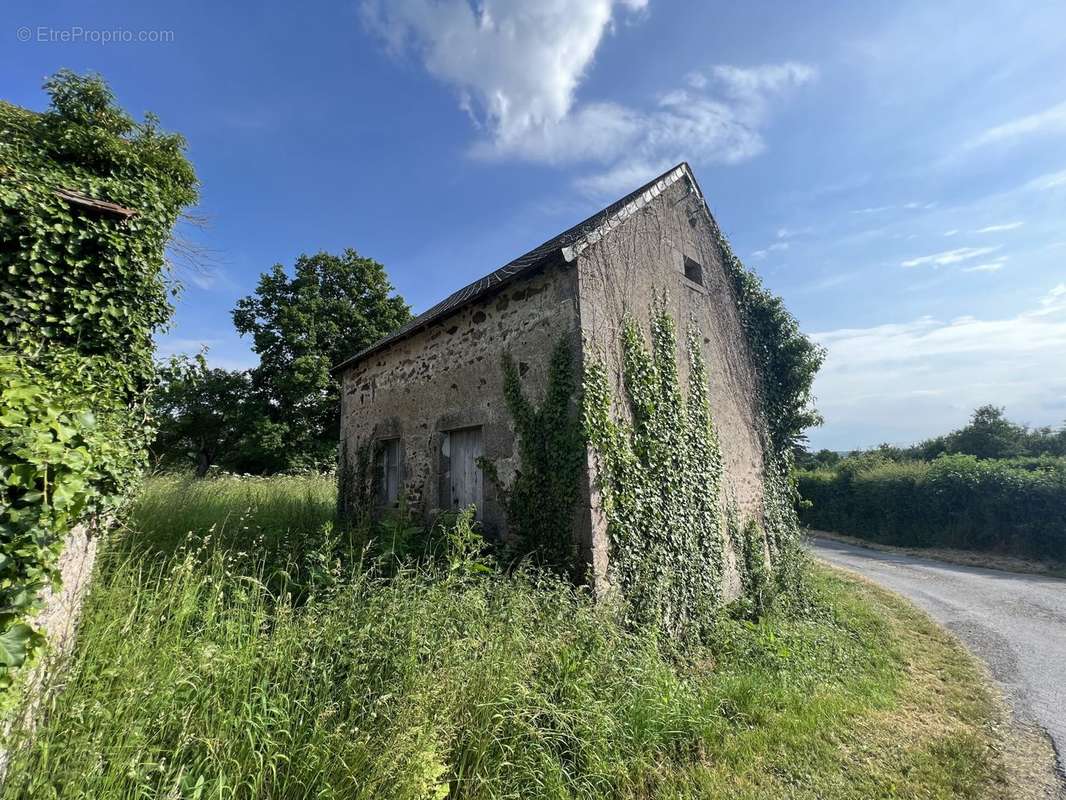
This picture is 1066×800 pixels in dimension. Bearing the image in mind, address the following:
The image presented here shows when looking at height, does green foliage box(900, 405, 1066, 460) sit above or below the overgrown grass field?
above

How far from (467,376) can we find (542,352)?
1.47 meters

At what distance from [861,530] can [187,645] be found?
72.9ft

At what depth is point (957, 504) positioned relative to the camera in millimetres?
15422

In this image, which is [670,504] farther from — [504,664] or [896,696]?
[504,664]

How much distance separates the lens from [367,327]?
74.4ft

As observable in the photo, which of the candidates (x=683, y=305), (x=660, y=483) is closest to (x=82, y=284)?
(x=660, y=483)

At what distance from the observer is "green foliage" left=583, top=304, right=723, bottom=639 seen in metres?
5.34

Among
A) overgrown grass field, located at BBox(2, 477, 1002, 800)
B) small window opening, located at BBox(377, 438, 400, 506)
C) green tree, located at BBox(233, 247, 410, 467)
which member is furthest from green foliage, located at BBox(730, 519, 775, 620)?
green tree, located at BBox(233, 247, 410, 467)

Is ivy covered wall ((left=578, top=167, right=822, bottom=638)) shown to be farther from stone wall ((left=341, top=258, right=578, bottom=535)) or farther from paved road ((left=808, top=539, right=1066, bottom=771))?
paved road ((left=808, top=539, right=1066, bottom=771))

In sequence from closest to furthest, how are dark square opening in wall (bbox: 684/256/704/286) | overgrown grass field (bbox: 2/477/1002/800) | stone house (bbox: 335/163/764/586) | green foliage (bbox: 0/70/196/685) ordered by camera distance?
overgrown grass field (bbox: 2/477/1002/800) → green foliage (bbox: 0/70/196/685) → stone house (bbox: 335/163/764/586) → dark square opening in wall (bbox: 684/256/704/286)

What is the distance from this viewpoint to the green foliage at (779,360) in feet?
30.9

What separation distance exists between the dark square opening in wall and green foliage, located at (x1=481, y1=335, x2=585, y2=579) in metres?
3.86

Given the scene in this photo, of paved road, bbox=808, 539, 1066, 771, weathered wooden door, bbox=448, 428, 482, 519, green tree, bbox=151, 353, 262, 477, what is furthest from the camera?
green tree, bbox=151, 353, 262, 477

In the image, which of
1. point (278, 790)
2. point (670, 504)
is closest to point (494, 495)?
point (670, 504)
